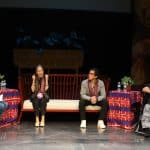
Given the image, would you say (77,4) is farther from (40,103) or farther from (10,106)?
(10,106)

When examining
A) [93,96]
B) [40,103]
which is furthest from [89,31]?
[40,103]

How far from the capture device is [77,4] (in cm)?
1330

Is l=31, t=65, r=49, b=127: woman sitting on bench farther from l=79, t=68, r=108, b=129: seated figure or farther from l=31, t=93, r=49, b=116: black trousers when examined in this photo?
l=79, t=68, r=108, b=129: seated figure

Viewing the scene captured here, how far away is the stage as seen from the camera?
24.3 ft

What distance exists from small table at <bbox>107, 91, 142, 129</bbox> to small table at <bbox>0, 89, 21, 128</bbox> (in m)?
1.85

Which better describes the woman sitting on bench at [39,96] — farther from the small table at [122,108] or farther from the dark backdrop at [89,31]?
the dark backdrop at [89,31]

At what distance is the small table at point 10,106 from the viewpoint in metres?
9.21

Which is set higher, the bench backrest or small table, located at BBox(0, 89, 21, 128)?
the bench backrest

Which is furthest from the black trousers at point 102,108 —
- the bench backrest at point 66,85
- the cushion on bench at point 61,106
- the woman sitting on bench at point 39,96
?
the bench backrest at point 66,85

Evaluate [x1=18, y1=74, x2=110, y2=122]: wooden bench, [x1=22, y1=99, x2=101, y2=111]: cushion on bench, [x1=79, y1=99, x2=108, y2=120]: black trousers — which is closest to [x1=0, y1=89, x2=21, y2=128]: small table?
[x1=22, y1=99, x2=101, y2=111]: cushion on bench

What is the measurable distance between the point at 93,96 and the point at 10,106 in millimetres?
1629

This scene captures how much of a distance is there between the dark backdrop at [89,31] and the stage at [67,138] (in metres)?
4.89

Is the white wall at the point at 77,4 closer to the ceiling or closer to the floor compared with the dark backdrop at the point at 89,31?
closer to the ceiling

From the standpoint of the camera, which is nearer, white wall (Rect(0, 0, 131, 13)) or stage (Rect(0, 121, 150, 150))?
stage (Rect(0, 121, 150, 150))
